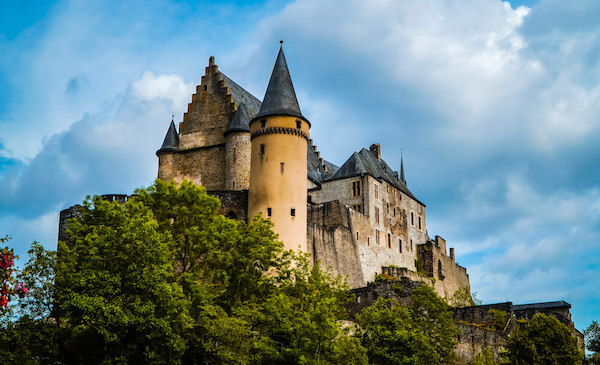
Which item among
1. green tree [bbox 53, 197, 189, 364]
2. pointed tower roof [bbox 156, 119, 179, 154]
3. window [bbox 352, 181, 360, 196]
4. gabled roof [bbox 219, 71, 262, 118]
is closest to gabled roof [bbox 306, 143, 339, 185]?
window [bbox 352, 181, 360, 196]

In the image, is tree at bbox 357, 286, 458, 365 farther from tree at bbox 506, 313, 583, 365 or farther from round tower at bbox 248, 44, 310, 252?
round tower at bbox 248, 44, 310, 252

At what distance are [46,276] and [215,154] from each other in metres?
34.9

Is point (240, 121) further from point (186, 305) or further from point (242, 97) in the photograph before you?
point (186, 305)

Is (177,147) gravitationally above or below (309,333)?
above

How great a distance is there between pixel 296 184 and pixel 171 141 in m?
19.3

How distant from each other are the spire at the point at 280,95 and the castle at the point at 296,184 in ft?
0.27

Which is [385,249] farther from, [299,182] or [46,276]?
[46,276]

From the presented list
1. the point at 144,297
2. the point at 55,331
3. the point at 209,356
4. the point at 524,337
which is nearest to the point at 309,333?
the point at 209,356

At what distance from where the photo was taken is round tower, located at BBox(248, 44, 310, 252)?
184ft

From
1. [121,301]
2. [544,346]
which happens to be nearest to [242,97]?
[544,346]

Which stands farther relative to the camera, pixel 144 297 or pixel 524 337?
pixel 524 337

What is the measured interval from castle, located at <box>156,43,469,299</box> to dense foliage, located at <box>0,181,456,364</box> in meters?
8.33

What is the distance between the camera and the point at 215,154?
6938 centimetres

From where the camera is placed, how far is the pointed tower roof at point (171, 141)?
71500mm
